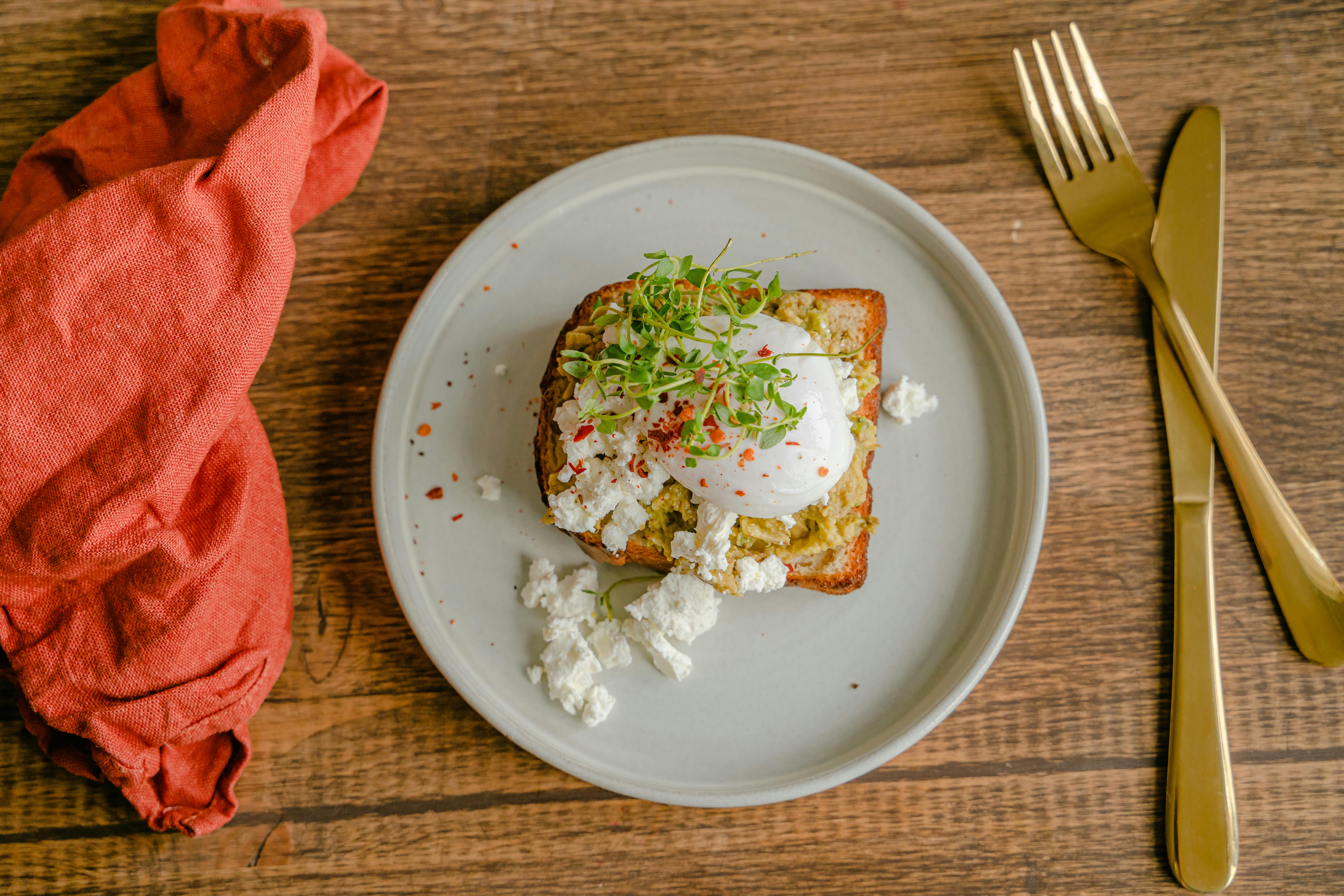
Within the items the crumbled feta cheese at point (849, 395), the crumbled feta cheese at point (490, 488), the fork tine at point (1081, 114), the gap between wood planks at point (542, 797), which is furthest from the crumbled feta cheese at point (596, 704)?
the fork tine at point (1081, 114)

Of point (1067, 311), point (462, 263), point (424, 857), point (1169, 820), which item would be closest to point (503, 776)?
point (424, 857)

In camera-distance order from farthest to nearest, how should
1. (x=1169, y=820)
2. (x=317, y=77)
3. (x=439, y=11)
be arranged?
(x=439, y=11)
(x=1169, y=820)
(x=317, y=77)

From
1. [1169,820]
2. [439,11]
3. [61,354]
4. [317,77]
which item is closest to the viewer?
[61,354]

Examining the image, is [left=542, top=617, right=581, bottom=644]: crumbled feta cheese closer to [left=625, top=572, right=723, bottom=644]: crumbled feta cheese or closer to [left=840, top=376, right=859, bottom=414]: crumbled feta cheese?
[left=625, top=572, right=723, bottom=644]: crumbled feta cheese

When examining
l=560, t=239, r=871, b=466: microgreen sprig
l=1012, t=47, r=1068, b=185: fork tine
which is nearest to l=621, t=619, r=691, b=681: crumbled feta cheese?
l=560, t=239, r=871, b=466: microgreen sprig

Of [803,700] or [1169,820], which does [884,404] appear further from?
[1169,820]

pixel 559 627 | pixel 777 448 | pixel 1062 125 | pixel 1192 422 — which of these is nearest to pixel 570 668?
pixel 559 627
